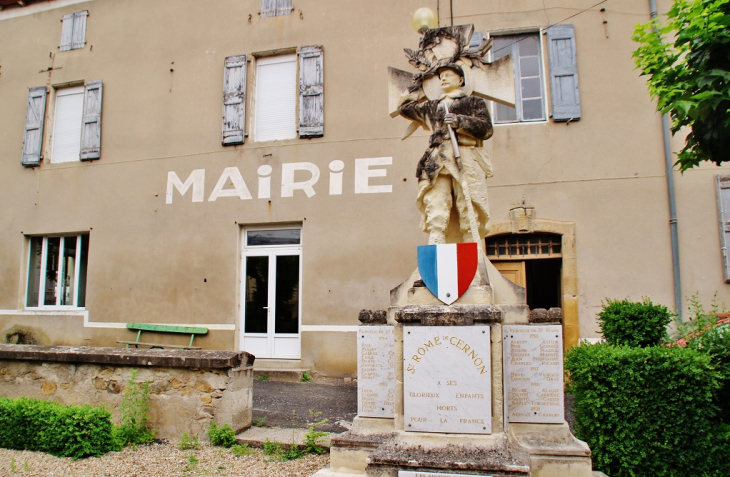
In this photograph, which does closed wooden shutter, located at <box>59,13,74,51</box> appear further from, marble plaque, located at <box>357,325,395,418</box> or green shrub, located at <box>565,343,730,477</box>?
green shrub, located at <box>565,343,730,477</box>

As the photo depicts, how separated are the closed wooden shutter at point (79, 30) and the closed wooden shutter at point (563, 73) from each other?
341 inches

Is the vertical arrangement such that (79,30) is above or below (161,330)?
above

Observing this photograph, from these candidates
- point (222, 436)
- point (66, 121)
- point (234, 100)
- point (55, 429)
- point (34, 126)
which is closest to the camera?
point (55, 429)

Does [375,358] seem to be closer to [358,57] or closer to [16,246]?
[358,57]

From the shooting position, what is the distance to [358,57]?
918cm

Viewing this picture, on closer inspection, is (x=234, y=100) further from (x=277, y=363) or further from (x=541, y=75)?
(x=541, y=75)

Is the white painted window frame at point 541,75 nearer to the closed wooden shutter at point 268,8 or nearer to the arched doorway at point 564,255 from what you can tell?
the arched doorway at point 564,255

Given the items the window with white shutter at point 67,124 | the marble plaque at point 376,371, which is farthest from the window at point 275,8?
the marble plaque at point 376,371

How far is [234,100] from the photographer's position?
9.59 meters

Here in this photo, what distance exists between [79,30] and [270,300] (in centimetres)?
666

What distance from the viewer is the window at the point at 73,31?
423 inches

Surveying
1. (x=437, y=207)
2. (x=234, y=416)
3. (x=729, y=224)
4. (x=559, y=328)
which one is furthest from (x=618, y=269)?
(x=234, y=416)

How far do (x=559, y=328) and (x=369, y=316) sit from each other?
143 centimetres

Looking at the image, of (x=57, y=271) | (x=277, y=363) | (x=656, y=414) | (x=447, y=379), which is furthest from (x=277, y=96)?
(x=656, y=414)
